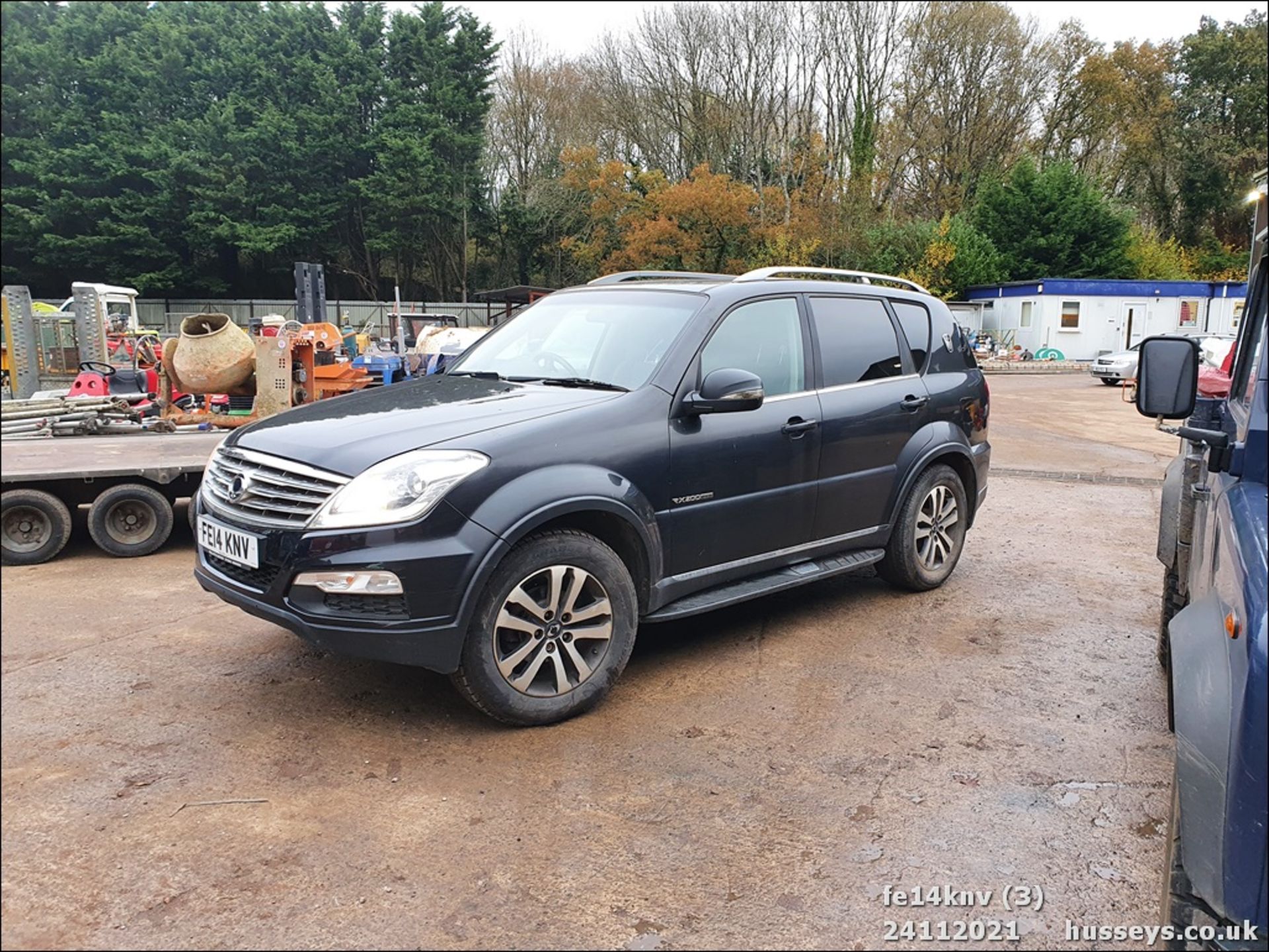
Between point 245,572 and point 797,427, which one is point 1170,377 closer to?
point 797,427

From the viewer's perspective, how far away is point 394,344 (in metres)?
20.0

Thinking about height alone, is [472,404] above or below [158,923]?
above

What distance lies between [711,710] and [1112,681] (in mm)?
2042

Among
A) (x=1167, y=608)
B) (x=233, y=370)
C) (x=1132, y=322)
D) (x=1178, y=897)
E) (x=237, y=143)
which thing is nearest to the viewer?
(x=1178, y=897)

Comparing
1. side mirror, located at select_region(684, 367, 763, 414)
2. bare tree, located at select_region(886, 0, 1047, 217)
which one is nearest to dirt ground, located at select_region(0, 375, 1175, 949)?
side mirror, located at select_region(684, 367, 763, 414)

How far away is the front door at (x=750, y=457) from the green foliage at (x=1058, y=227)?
38.7 metres

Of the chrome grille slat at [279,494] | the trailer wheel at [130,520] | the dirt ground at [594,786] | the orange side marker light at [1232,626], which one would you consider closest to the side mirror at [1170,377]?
the orange side marker light at [1232,626]

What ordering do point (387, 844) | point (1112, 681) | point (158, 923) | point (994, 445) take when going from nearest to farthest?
point (158, 923)
point (387, 844)
point (1112, 681)
point (994, 445)

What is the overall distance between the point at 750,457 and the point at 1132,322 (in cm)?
3770

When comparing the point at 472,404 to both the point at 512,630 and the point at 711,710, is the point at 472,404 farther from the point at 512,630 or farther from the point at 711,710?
the point at 711,710

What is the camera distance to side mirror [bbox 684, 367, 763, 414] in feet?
13.3

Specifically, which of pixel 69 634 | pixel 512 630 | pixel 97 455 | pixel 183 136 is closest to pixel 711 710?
pixel 512 630

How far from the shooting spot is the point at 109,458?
6.48m

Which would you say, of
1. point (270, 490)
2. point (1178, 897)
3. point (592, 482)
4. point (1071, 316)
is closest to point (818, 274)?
point (592, 482)
